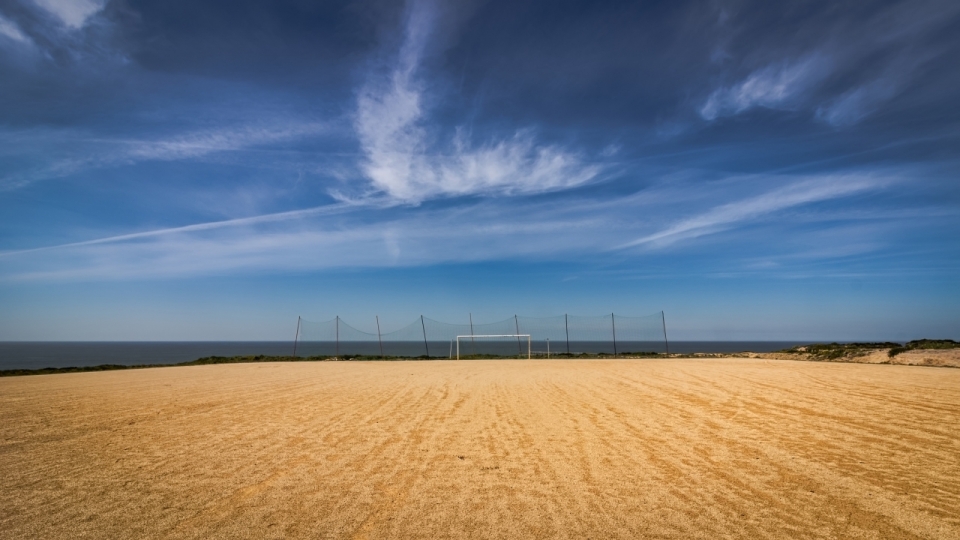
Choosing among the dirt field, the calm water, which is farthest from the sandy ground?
the calm water

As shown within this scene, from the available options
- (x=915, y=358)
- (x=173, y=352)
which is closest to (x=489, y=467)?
(x=915, y=358)

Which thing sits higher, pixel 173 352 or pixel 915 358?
pixel 173 352

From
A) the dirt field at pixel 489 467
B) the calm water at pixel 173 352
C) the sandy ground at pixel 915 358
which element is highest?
the calm water at pixel 173 352

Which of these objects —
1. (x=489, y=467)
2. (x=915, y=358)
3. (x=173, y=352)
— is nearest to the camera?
(x=489, y=467)

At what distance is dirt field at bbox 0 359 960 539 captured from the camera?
416 cm

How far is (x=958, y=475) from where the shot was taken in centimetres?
523

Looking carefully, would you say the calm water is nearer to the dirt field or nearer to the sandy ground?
the sandy ground

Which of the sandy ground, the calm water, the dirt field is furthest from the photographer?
the calm water

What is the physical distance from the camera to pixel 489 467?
584 cm

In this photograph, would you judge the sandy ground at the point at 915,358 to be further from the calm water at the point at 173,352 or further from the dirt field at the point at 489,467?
the calm water at the point at 173,352

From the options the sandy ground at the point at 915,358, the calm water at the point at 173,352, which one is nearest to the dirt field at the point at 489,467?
the sandy ground at the point at 915,358

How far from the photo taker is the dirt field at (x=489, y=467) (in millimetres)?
4160

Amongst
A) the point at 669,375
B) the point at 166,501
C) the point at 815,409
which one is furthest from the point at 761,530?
the point at 669,375

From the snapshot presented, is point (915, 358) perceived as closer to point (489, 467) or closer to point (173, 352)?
point (489, 467)
